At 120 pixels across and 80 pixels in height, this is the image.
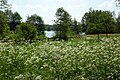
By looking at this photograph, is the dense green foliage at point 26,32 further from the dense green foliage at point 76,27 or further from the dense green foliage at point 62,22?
the dense green foliage at point 76,27

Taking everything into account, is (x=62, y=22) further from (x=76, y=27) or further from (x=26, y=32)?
(x=76, y=27)

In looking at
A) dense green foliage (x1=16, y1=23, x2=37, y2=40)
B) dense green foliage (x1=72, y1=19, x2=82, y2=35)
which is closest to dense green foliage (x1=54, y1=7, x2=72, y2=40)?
dense green foliage (x1=16, y1=23, x2=37, y2=40)

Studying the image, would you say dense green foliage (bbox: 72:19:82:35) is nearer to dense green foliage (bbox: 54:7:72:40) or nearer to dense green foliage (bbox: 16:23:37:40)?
dense green foliage (bbox: 54:7:72:40)

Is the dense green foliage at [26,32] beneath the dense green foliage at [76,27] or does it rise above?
above

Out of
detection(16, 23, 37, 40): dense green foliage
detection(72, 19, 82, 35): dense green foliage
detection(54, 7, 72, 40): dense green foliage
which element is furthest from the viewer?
detection(72, 19, 82, 35): dense green foliage

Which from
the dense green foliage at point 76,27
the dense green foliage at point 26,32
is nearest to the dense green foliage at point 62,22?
the dense green foliage at point 26,32

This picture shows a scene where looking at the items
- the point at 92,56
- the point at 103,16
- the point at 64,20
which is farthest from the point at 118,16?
the point at 92,56

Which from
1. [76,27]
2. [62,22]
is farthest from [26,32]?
[76,27]

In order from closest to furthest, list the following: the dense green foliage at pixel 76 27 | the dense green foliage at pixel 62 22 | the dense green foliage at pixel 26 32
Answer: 1. the dense green foliage at pixel 26 32
2. the dense green foliage at pixel 62 22
3. the dense green foliage at pixel 76 27

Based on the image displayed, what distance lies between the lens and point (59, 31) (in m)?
64.6

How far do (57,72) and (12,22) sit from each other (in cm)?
10738

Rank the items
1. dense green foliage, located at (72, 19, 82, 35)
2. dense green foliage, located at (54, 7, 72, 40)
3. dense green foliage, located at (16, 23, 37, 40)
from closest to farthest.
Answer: dense green foliage, located at (16, 23, 37, 40) → dense green foliage, located at (54, 7, 72, 40) → dense green foliage, located at (72, 19, 82, 35)

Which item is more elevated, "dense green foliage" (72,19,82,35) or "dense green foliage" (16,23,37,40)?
"dense green foliage" (16,23,37,40)

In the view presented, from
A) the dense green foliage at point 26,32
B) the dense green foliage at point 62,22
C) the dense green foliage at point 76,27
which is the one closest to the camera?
the dense green foliage at point 26,32
